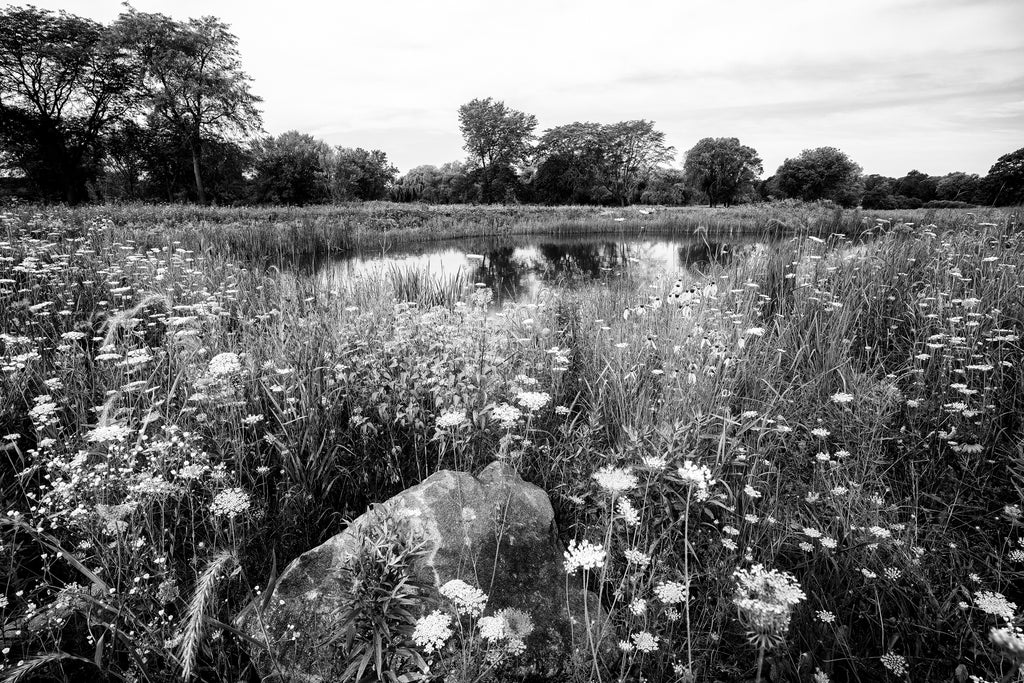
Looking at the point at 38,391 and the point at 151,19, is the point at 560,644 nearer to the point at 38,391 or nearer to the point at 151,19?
the point at 38,391

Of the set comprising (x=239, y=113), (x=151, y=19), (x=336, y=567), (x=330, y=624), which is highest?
(x=151, y=19)

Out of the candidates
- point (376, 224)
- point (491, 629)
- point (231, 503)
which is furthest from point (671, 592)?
point (376, 224)

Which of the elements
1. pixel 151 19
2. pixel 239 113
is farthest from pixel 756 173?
pixel 151 19

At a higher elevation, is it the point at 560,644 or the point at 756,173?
the point at 756,173

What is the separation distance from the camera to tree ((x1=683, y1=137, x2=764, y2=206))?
70.7 metres

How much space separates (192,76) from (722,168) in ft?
223

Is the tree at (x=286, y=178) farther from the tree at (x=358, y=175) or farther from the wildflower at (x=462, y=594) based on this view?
the wildflower at (x=462, y=594)

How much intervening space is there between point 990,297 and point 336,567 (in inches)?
262

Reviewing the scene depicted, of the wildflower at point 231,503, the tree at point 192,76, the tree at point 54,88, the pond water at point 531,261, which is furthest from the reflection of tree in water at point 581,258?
the tree at point 54,88

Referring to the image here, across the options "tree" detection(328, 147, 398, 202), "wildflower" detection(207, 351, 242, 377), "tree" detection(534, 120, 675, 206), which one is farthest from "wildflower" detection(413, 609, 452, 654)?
"tree" detection(534, 120, 675, 206)

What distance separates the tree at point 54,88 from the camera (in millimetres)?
34031

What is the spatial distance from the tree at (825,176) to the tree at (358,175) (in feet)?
209

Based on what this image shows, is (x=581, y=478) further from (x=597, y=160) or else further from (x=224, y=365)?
(x=597, y=160)

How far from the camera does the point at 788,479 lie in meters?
2.88
